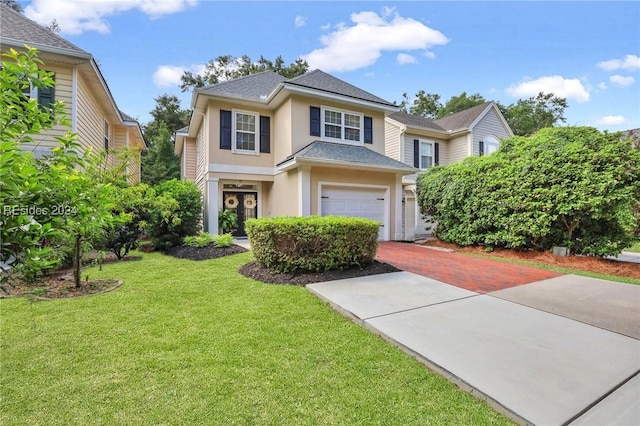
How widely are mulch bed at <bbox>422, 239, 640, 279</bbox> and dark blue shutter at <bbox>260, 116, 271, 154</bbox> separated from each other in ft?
27.6

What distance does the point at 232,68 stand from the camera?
97.2ft

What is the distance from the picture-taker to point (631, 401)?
2262 millimetres

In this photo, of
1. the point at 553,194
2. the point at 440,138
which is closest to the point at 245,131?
the point at 553,194

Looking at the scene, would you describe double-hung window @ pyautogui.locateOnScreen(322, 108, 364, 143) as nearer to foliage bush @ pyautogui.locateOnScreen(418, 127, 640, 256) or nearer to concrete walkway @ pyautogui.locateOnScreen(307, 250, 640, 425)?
foliage bush @ pyautogui.locateOnScreen(418, 127, 640, 256)

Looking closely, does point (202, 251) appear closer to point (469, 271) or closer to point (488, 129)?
point (469, 271)

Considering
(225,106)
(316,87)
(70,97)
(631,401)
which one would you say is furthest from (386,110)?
(631,401)

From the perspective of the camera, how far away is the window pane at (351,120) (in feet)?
40.8

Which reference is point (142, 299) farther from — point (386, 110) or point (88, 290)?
point (386, 110)

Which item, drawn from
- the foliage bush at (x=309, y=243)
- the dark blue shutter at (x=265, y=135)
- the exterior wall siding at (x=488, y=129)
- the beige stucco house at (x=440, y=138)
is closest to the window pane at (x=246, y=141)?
the dark blue shutter at (x=265, y=135)

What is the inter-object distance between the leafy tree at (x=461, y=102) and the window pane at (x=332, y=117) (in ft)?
86.5

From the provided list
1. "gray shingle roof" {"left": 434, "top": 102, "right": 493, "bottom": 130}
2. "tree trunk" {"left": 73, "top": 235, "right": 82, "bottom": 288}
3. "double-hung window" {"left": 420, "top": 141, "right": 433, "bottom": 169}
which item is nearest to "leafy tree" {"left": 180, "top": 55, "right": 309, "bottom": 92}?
"gray shingle roof" {"left": 434, "top": 102, "right": 493, "bottom": 130}

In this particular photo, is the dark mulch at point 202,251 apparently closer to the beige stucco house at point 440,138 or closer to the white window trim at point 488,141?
the beige stucco house at point 440,138

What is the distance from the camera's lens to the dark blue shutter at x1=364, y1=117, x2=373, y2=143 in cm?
1275

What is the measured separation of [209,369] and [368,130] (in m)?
11.7
